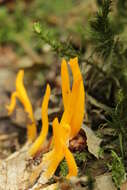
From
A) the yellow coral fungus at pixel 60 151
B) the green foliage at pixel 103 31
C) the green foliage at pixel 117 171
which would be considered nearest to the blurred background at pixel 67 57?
the green foliage at pixel 103 31

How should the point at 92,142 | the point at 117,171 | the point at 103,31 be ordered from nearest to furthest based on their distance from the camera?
the point at 117,171
the point at 92,142
the point at 103,31

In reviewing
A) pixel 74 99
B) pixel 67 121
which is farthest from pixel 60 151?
pixel 74 99

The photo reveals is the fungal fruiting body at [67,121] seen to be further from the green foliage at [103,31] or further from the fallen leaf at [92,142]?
the green foliage at [103,31]

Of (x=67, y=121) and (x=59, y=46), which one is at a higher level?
(x=59, y=46)

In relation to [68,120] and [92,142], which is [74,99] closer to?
[68,120]

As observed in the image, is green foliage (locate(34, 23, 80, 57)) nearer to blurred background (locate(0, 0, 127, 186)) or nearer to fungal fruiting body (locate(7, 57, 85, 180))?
blurred background (locate(0, 0, 127, 186))

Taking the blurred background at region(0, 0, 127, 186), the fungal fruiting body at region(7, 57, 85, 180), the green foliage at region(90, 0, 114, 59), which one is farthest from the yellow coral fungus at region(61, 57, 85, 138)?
the green foliage at region(90, 0, 114, 59)

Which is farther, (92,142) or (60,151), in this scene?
(92,142)

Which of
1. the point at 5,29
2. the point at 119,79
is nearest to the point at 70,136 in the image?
the point at 119,79
